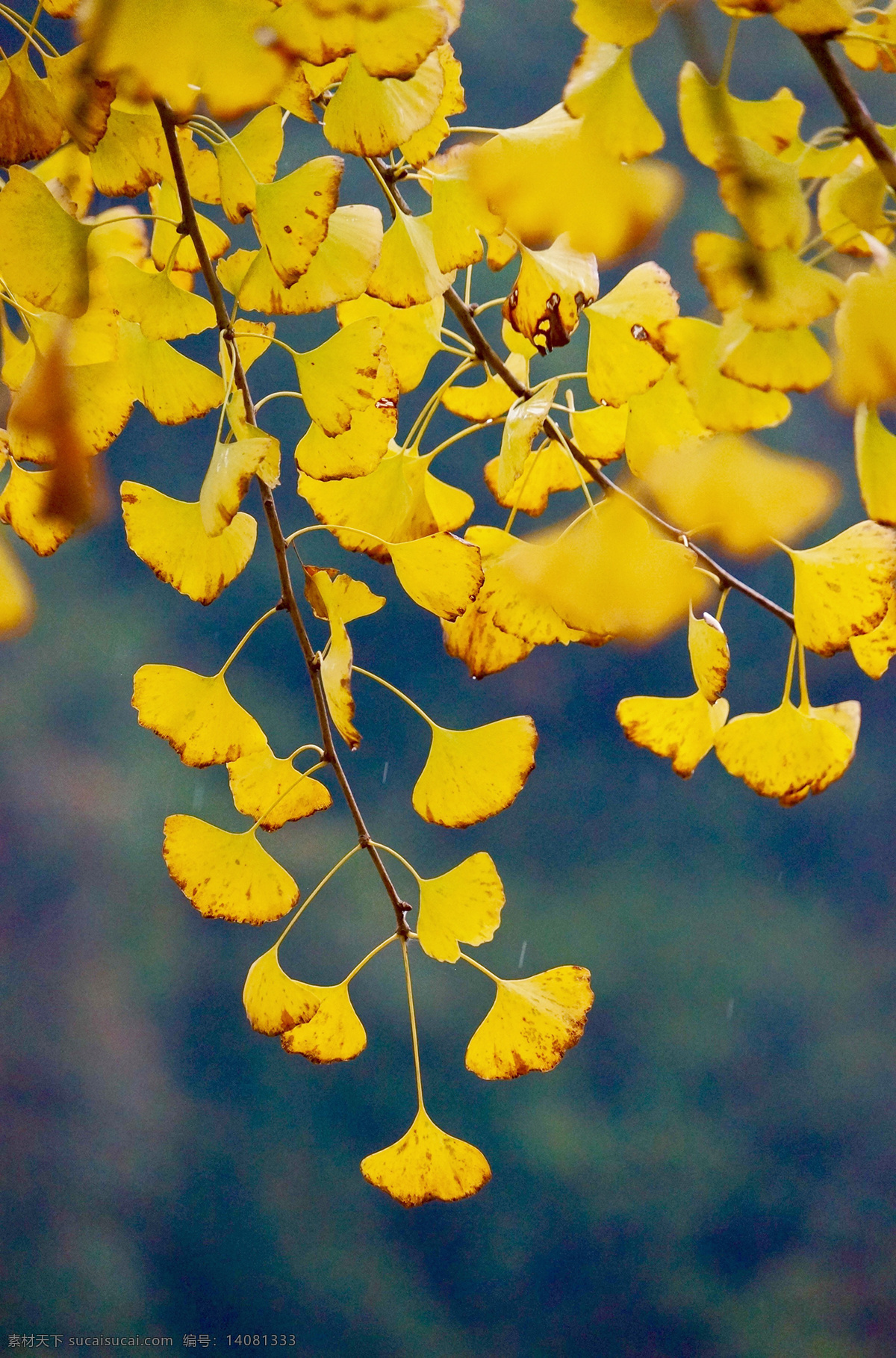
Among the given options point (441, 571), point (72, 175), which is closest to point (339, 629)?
point (441, 571)

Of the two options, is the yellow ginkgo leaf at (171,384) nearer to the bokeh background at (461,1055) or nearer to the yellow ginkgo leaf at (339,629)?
the yellow ginkgo leaf at (339,629)

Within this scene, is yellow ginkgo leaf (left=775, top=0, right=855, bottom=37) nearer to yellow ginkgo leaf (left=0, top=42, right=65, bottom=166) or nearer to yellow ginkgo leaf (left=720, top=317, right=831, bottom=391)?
yellow ginkgo leaf (left=720, top=317, right=831, bottom=391)

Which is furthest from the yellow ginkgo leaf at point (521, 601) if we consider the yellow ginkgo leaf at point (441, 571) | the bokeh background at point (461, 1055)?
the bokeh background at point (461, 1055)

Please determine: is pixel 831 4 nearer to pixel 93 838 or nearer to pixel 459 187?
pixel 459 187

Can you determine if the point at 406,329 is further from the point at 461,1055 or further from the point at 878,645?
the point at 461,1055

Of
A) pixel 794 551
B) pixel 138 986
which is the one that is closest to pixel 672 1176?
pixel 138 986

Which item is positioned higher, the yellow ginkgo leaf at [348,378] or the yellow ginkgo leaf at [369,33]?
the yellow ginkgo leaf at [369,33]
